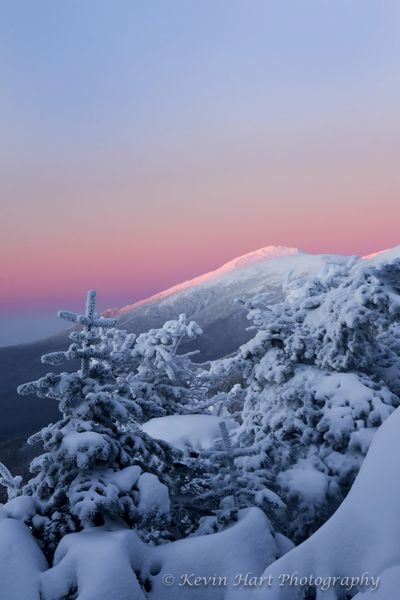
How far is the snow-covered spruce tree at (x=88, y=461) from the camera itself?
583cm

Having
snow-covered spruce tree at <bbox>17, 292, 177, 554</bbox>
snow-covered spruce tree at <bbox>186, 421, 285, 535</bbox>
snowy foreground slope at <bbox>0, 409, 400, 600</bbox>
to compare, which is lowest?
snow-covered spruce tree at <bbox>186, 421, 285, 535</bbox>

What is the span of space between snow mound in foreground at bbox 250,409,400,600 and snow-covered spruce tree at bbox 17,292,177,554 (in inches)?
74.2

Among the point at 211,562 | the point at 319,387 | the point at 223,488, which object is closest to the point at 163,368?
the point at 319,387

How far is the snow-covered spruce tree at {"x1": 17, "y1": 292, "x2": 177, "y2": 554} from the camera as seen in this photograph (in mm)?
5832

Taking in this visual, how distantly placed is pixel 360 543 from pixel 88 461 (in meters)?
3.21

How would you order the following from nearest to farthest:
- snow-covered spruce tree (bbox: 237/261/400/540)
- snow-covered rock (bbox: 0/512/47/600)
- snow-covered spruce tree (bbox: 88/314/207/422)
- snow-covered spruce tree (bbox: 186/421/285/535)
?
snow-covered rock (bbox: 0/512/47/600)
snow-covered spruce tree (bbox: 186/421/285/535)
snow-covered spruce tree (bbox: 237/261/400/540)
snow-covered spruce tree (bbox: 88/314/207/422)

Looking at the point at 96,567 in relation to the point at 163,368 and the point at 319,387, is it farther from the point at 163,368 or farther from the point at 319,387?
the point at 163,368

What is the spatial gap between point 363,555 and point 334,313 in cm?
582

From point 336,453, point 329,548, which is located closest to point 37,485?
point 329,548

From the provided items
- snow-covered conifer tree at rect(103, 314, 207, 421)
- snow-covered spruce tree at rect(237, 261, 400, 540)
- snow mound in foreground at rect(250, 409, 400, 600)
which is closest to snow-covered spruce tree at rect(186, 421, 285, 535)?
snow-covered spruce tree at rect(237, 261, 400, 540)

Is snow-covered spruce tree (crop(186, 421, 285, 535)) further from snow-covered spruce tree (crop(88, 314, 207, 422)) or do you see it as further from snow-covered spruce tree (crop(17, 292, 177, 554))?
snow-covered spruce tree (crop(88, 314, 207, 422))

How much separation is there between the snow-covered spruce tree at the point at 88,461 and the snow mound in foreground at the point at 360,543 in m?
1.88

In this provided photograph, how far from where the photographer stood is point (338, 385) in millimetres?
9250

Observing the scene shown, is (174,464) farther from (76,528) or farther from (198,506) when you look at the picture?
(76,528)
